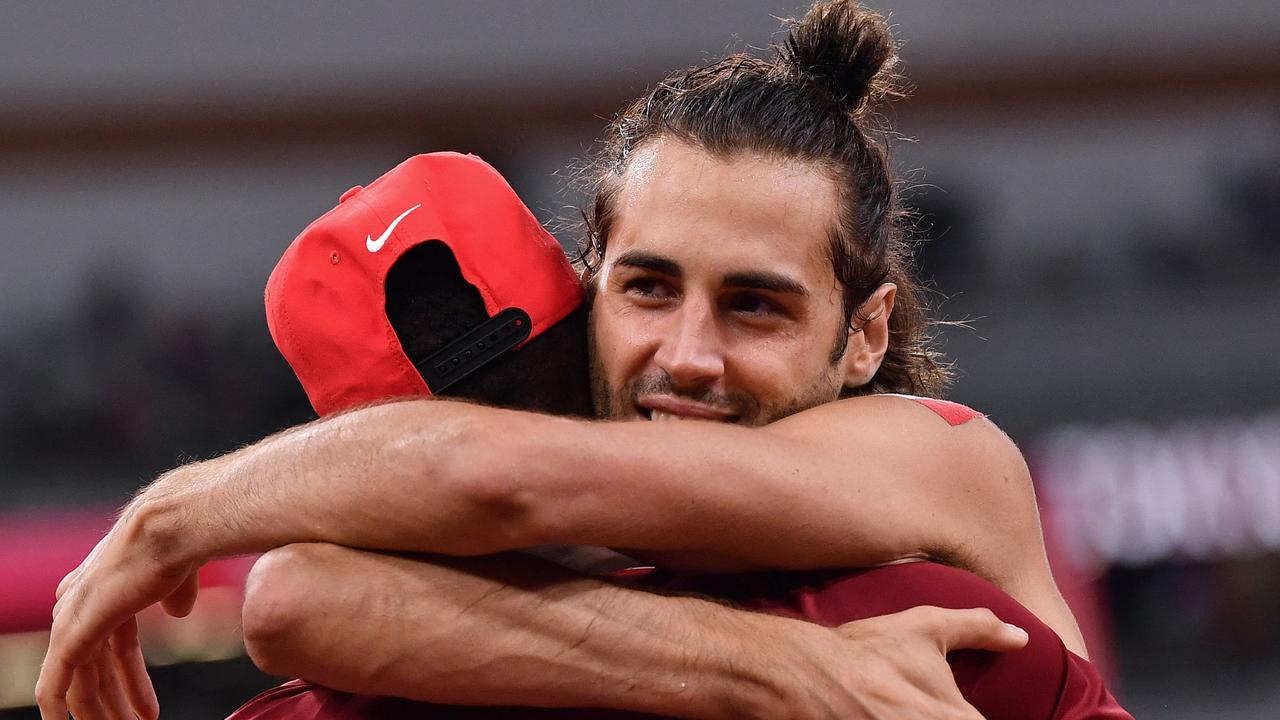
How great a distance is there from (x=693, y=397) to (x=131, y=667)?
2.63 ft

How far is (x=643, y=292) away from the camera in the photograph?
1951mm

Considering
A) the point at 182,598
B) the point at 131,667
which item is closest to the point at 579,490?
the point at 182,598

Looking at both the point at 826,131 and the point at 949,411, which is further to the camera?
the point at 826,131

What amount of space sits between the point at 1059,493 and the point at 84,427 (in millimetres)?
4551

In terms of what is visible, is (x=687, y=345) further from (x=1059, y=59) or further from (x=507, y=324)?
(x=1059, y=59)

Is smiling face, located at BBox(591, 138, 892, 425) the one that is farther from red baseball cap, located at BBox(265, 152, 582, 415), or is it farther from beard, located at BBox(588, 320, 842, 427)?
red baseball cap, located at BBox(265, 152, 582, 415)

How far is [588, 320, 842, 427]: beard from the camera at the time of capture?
1.88 metres

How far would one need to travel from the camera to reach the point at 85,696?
1.85 metres

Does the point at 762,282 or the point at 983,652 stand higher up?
the point at 762,282

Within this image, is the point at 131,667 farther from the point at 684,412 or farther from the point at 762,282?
the point at 762,282

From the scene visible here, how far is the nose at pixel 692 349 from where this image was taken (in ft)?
6.03

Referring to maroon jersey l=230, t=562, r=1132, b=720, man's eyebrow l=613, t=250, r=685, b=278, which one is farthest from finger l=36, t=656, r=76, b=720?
man's eyebrow l=613, t=250, r=685, b=278

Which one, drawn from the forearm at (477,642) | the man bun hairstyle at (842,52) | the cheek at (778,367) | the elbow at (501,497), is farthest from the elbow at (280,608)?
the man bun hairstyle at (842,52)

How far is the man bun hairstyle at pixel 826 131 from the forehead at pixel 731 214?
3cm
